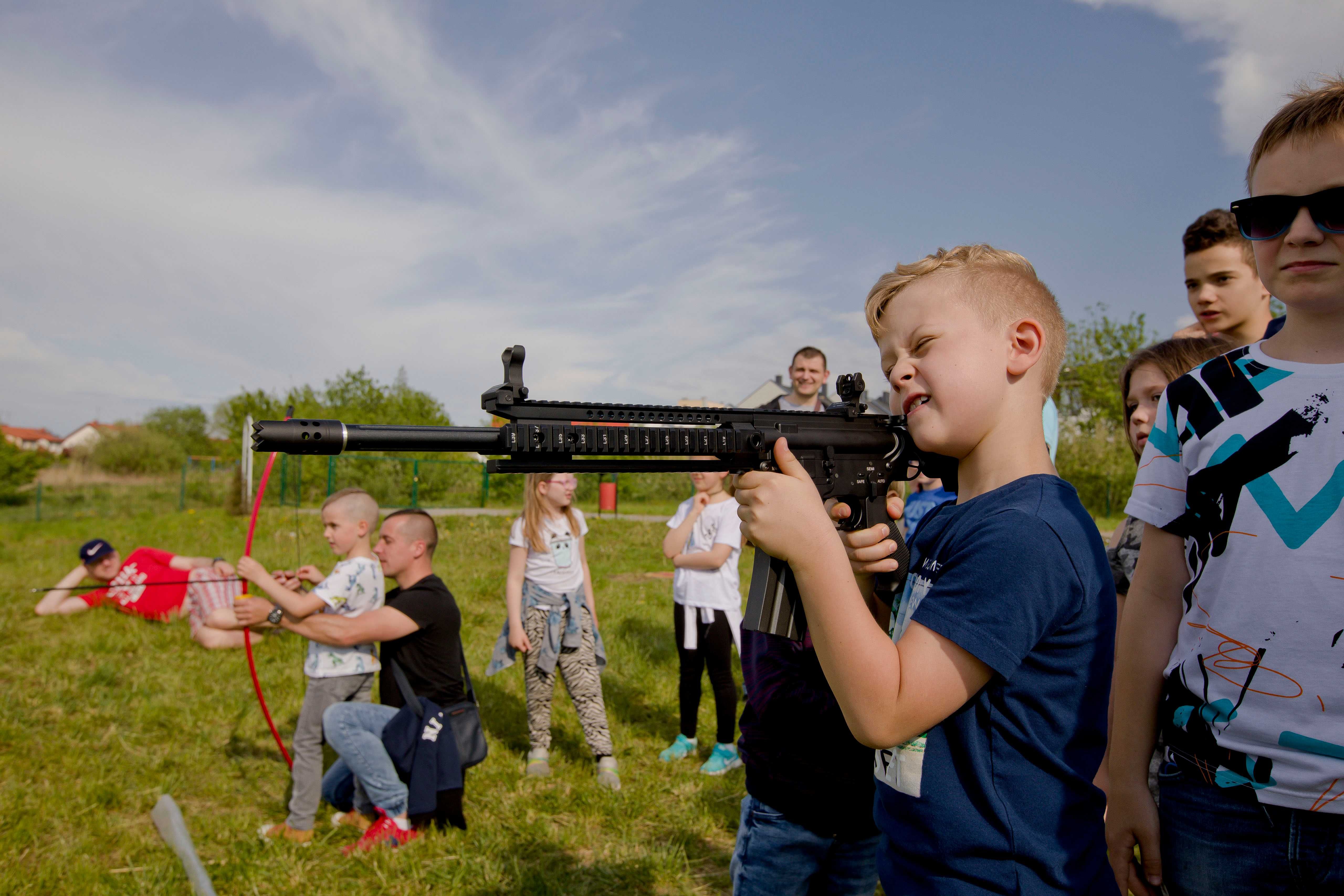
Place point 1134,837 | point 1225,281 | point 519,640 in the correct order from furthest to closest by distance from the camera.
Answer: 1. point 519,640
2. point 1225,281
3. point 1134,837

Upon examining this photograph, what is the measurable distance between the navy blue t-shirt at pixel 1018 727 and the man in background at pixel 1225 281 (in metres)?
2.68

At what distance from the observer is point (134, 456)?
53.9 metres

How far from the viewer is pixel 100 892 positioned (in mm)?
4184

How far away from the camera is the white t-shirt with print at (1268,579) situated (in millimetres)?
1551

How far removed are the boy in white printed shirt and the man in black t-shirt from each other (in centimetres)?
Result: 10

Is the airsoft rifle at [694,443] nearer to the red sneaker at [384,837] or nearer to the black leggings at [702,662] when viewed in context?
the red sneaker at [384,837]

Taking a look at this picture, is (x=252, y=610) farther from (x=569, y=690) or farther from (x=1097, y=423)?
(x=1097, y=423)

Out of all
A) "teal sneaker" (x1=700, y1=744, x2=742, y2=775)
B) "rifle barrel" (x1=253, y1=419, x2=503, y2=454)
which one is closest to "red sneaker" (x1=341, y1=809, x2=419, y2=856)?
"teal sneaker" (x1=700, y1=744, x2=742, y2=775)

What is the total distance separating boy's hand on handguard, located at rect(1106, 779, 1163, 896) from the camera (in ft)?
6.12

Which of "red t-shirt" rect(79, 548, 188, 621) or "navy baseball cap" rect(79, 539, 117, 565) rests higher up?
"navy baseball cap" rect(79, 539, 117, 565)

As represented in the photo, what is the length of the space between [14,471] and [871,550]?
1801 inches

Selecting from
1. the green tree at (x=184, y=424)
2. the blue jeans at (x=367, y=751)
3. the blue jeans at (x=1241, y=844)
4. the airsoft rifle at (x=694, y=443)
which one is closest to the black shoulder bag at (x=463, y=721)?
the blue jeans at (x=367, y=751)

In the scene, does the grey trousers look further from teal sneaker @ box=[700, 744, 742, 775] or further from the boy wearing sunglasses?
the boy wearing sunglasses

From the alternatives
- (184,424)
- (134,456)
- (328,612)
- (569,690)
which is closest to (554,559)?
(569,690)
